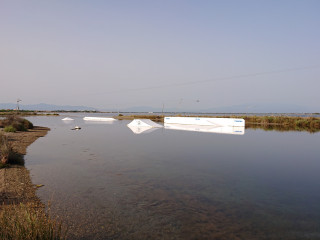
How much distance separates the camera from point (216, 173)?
11938 mm

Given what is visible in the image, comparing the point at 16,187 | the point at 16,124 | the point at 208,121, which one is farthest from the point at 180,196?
the point at 208,121

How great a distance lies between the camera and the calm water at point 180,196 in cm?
616

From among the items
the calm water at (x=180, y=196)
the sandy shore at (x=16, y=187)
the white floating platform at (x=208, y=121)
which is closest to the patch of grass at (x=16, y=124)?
the calm water at (x=180, y=196)

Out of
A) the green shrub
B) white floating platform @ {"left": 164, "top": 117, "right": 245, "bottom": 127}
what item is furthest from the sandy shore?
white floating platform @ {"left": 164, "top": 117, "right": 245, "bottom": 127}

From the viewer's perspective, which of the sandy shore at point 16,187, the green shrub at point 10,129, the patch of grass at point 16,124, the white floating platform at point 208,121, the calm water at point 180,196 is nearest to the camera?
the calm water at point 180,196

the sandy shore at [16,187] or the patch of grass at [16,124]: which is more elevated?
the patch of grass at [16,124]

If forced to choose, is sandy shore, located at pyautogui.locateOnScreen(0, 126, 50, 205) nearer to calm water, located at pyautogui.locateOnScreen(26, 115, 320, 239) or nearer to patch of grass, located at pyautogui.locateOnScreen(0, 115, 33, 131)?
calm water, located at pyautogui.locateOnScreen(26, 115, 320, 239)

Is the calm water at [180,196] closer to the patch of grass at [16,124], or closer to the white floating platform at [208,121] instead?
the patch of grass at [16,124]

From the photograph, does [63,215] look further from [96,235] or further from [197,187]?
[197,187]

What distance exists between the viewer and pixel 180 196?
28.1ft

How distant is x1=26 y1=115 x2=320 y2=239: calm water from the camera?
243 inches

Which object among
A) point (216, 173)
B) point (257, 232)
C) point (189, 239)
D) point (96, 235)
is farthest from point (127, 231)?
point (216, 173)

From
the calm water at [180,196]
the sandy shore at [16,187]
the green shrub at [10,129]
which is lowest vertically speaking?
the calm water at [180,196]

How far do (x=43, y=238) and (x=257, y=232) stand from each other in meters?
4.73
